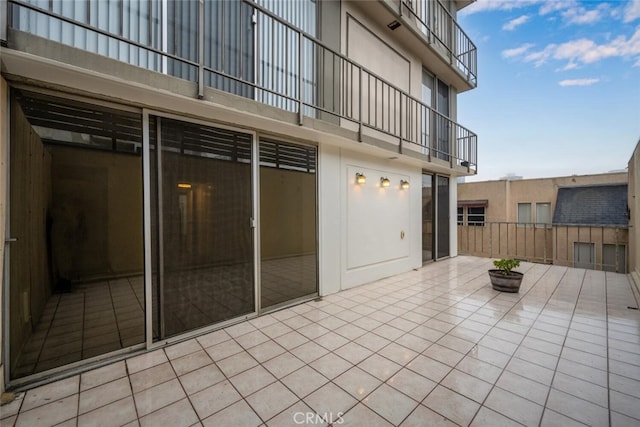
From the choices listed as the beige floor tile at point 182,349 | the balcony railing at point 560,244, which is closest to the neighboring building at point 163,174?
the beige floor tile at point 182,349

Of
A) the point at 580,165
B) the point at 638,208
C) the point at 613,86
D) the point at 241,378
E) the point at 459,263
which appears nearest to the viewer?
the point at 241,378

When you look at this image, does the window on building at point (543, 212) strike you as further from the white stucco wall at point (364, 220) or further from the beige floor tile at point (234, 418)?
the beige floor tile at point (234, 418)

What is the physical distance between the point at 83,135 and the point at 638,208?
8.62 m

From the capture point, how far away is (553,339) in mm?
2594

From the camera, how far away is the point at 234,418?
1.58 m

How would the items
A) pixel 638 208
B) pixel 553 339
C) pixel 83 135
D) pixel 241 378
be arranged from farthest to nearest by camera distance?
pixel 638 208
pixel 553 339
pixel 83 135
pixel 241 378

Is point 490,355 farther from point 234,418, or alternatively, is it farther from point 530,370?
point 234,418

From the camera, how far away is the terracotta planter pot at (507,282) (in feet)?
13.5

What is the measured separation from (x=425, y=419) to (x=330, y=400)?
63 centimetres

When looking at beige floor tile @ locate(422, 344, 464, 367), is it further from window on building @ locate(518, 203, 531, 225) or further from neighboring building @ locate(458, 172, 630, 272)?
window on building @ locate(518, 203, 531, 225)

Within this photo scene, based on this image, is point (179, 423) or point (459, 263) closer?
point (179, 423)

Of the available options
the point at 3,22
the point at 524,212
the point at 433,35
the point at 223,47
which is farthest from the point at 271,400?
the point at 524,212

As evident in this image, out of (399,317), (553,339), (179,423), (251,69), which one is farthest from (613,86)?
(179,423)

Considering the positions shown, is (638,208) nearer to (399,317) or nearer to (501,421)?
(399,317)
